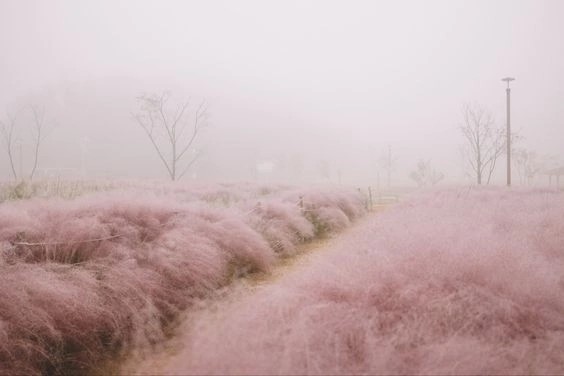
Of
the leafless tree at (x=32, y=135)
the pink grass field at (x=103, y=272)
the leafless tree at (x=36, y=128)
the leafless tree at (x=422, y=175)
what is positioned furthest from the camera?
the leafless tree at (x=422, y=175)

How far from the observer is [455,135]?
610 feet

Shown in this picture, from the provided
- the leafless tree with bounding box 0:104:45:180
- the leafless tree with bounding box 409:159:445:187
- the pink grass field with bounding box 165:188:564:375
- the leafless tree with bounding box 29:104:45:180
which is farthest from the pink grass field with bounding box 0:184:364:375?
the leafless tree with bounding box 409:159:445:187

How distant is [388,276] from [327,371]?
5.78ft

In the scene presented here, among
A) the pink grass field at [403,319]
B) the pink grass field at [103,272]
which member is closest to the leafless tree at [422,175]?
the pink grass field at [103,272]

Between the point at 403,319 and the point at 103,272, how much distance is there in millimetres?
4022

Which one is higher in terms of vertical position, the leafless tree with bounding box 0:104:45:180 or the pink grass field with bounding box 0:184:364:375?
the leafless tree with bounding box 0:104:45:180

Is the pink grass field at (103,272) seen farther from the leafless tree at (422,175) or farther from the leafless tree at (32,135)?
the leafless tree at (422,175)

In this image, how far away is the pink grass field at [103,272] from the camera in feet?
12.1

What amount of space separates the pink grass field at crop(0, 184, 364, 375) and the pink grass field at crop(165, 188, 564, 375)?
99 cm

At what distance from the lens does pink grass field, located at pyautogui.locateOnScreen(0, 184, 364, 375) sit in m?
3.70

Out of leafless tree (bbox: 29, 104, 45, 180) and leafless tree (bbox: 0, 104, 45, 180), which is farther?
leafless tree (bbox: 29, 104, 45, 180)

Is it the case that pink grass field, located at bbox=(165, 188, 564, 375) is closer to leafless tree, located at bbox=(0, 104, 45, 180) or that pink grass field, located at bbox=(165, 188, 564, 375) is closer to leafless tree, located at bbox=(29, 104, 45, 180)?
leafless tree, located at bbox=(0, 104, 45, 180)

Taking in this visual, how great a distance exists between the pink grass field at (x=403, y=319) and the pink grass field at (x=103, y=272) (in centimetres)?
99

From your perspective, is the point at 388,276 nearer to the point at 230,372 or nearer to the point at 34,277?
the point at 230,372
